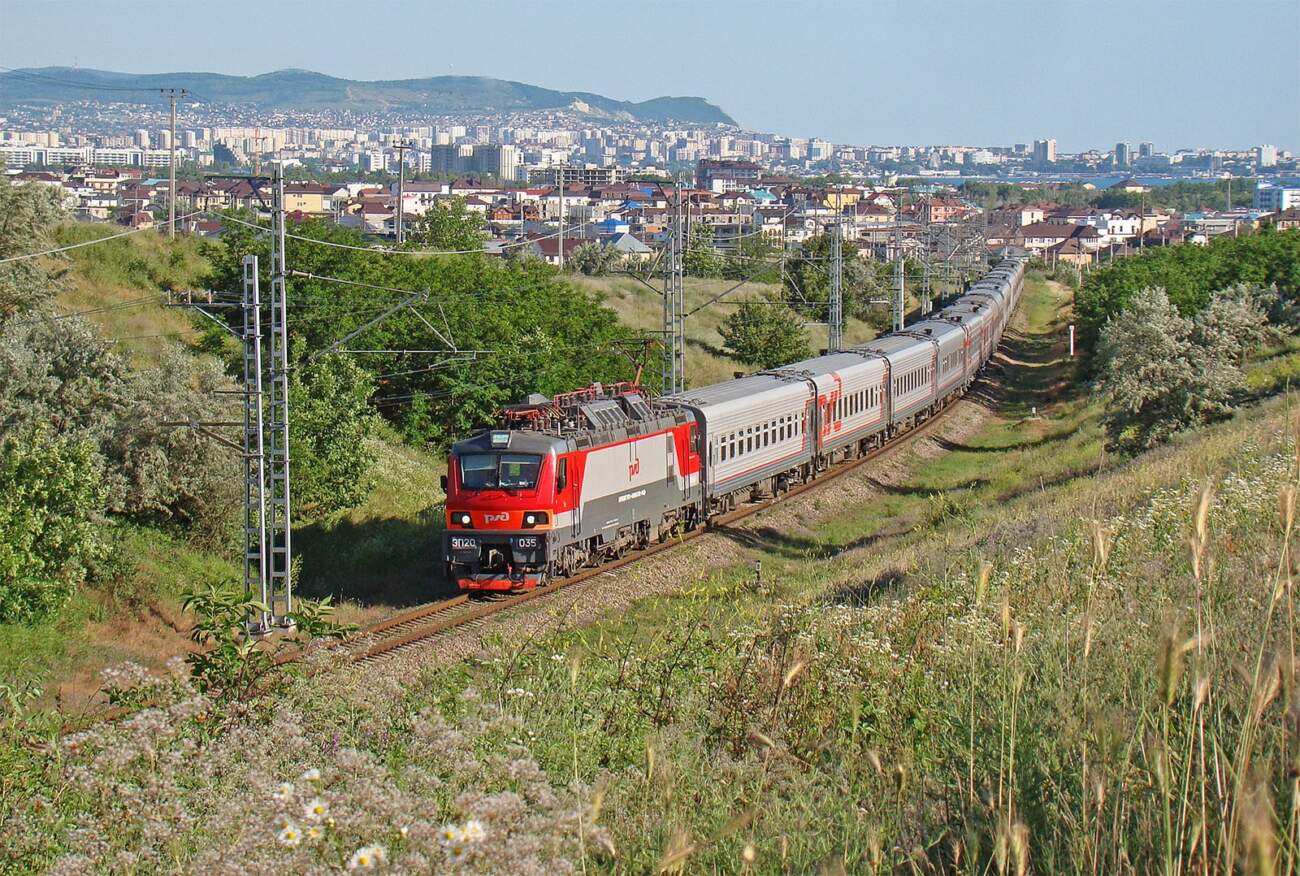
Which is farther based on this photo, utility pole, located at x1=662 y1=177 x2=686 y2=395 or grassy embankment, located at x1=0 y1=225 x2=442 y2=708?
utility pole, located at x1=662 y1=177 x2=686 y2=395

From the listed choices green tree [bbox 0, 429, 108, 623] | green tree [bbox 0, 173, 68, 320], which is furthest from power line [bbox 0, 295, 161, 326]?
green tree [bbox 0, 429, 108, 623]

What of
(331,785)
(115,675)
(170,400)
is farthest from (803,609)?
(170,400)

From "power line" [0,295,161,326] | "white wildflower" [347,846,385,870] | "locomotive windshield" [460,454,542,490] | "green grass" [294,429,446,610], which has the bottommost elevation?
"green grass" [294,429,446,610]

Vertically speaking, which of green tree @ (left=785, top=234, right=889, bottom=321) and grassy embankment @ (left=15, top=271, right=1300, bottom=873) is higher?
grassy embankment @ (left=15, top=271, right=1300, bottom=873)

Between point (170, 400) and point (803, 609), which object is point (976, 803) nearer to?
point (803, 609)

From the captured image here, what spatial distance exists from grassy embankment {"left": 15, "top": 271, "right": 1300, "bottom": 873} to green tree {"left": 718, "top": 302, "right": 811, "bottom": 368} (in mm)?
39093

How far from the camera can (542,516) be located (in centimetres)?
2077

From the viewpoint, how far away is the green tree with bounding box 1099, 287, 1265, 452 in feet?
103

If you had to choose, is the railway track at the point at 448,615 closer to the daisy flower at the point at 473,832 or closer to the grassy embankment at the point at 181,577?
the grassy embankment at the point at 181,577

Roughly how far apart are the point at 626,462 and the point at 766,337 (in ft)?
99.0

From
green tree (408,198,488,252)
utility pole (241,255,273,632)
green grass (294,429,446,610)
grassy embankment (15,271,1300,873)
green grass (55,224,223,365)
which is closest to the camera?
grassy embankment (15,271,1300,873)

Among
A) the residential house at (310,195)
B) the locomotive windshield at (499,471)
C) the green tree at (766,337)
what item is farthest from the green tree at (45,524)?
the residential house at (310,195)

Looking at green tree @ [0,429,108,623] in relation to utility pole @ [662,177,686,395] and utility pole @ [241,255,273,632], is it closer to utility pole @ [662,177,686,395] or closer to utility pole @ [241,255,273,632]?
utility pole @ [241,255,273,632]

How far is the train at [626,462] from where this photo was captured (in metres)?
20.9
